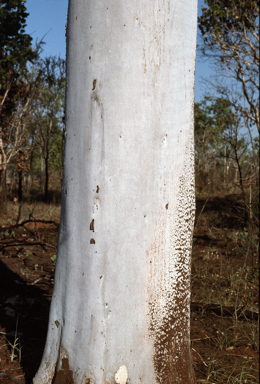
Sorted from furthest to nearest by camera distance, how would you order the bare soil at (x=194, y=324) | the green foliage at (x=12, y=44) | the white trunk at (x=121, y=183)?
the green foliage at (x=12, y=44) → the bare soil at (x=194, y=324) → the white trunk at (x=121, y=183)

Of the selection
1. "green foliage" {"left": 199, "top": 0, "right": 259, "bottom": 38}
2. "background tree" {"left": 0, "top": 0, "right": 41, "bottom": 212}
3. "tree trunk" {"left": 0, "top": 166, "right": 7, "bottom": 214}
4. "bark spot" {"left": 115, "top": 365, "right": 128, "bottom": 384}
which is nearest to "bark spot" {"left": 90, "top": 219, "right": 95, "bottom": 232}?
"bark spot" {"left": 115, "top": 365, "right": 128, "bottom": 384}

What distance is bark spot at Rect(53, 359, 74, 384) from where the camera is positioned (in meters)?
1.17

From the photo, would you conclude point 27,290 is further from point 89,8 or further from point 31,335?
point 89,8

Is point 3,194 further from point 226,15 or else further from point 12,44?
point 226,15

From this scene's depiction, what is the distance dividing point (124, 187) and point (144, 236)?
19 centimetres

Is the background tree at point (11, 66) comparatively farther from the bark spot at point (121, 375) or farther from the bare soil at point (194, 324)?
the bark spot at point (121, 375)

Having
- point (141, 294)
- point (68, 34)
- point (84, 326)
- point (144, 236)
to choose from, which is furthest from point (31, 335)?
point (68, 34)

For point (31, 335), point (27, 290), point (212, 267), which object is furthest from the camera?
point (212, 267)

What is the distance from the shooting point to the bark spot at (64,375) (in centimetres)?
117

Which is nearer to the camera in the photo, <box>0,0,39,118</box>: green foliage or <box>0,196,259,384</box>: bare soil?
<box>0,196,259,384</box>: bare soil

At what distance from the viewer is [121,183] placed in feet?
3.59

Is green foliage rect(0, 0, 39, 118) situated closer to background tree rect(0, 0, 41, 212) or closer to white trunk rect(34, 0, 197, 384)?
background tree rect(0, 0, 41, 212)

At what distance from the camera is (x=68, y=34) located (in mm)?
1198

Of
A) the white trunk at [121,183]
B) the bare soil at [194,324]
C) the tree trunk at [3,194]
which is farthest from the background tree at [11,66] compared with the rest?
the white trunk at [121,183]
